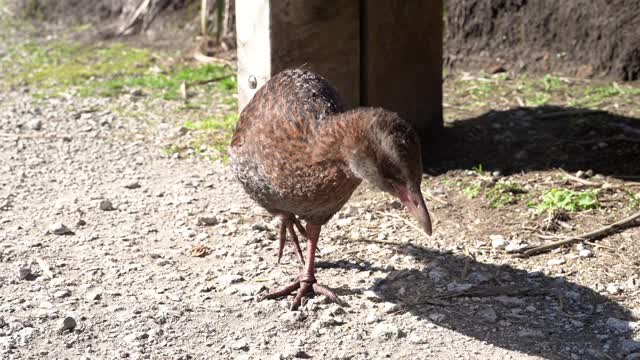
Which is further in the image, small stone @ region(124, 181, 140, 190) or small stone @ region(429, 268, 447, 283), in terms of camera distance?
small stone @ region(124, 181, 140, 190)

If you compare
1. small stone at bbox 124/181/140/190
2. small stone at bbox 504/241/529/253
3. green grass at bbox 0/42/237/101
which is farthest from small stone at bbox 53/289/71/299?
green grass at bbox 0/42/237/101

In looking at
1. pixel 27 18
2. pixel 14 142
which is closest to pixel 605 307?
pixel 14 142

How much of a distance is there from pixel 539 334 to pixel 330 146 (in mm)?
1231

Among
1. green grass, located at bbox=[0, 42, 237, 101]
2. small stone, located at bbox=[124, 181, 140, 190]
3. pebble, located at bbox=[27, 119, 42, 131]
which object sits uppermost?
green grass, located at bbox=[0, 42, 237, 101]

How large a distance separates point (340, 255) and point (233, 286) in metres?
0.67

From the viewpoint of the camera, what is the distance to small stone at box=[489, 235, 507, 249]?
484 cm

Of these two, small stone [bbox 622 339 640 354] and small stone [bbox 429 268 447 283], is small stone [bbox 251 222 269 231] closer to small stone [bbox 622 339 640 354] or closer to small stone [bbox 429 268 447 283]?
small stone [bbox 429 268 447 283]

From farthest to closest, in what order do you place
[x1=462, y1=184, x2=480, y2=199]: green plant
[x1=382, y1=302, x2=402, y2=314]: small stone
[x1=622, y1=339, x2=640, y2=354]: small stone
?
[x1=462, y1=184, x2=480, y2=199]: green plant
[x1=382, y1=302, x2=402, y2=314]: small stone
[x1=622, y1=339, x2=640, y2=354]: small stone

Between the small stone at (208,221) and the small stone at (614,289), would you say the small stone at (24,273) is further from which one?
the small stone at (614,289)

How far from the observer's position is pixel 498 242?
15.9 feet

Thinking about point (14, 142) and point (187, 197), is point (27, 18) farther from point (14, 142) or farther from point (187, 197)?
point (187, 197)

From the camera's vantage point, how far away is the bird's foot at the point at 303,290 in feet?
14.1

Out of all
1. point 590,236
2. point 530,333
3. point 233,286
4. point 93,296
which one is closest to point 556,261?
point 590,236

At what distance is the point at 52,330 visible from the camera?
4012 mm
